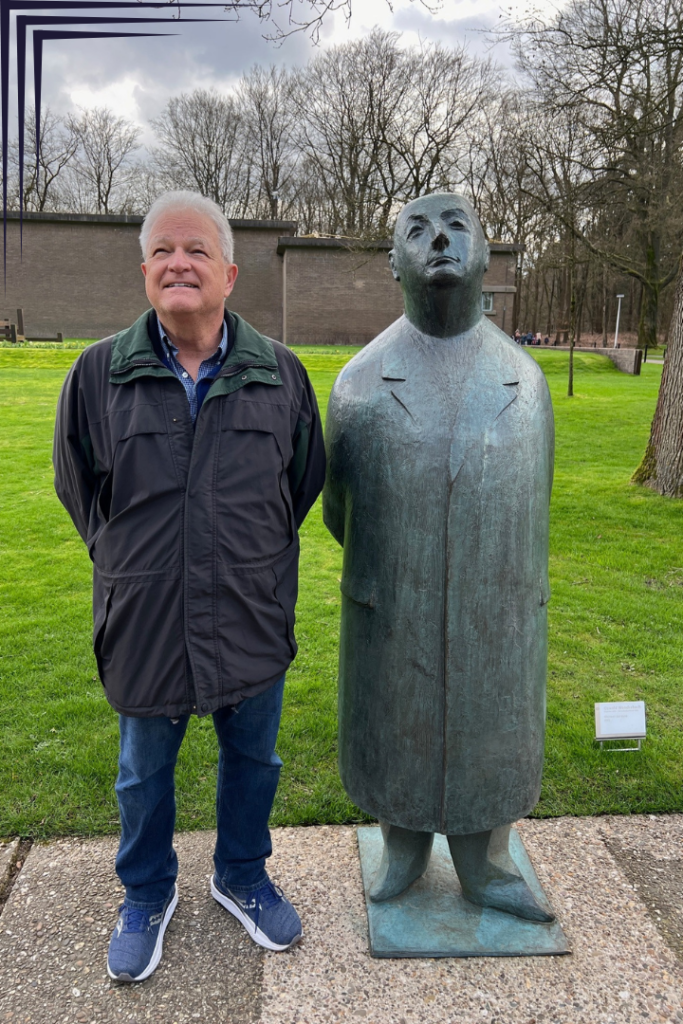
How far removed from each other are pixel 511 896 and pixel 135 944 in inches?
50.8

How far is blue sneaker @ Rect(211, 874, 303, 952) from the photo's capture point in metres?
2.59

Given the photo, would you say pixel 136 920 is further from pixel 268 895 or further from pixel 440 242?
pixel 440 242

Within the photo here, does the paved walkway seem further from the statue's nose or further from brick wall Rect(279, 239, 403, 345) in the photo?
brick wall Rect(279, 239, 403, 345)

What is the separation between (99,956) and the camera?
8.40 feet

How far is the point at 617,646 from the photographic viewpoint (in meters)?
5.24

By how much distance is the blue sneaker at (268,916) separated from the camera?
8.48 feet

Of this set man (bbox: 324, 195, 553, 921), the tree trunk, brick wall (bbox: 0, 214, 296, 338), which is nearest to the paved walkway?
man (bbox: 324, 195, 553, 921)

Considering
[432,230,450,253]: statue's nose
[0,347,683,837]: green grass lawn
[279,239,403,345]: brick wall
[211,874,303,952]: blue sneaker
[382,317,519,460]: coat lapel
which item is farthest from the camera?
[279,239,403,345]: brick wall

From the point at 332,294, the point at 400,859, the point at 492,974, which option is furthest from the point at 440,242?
the point at 332,294

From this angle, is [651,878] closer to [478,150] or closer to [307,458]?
[307,458]

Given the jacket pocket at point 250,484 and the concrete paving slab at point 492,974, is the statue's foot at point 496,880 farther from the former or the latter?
the jacket pocket at point 250,484

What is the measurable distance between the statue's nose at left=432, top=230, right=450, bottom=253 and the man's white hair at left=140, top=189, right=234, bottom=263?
616 mm

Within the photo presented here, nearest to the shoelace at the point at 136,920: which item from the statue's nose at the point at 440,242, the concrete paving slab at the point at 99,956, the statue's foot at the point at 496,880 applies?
the concrete paving slab at the point at 99,956

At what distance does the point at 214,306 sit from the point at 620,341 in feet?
143
